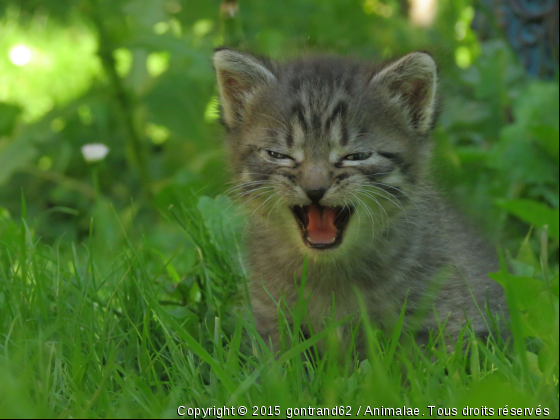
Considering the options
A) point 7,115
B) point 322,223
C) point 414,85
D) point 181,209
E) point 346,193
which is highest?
point 414,85

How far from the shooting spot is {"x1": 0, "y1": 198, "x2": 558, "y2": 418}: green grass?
7.23ft

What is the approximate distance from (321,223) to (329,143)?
0.37 meters

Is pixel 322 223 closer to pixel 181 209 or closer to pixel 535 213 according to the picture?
pixel 535 213

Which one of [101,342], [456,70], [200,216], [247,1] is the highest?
[247,1]

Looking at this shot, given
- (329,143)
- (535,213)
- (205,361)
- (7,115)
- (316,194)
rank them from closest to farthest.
Answer: 1. (535,213)
2. (205,361)
3. (316,194)
4. (329,143)
5. (7,115)

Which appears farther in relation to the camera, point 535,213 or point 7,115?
point 7,115

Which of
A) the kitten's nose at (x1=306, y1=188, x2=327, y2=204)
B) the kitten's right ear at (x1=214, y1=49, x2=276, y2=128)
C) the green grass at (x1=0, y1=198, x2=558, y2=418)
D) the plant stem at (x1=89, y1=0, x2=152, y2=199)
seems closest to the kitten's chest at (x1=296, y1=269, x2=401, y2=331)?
the green grass at (x1=0, y1=198, x2=558, y2=418)

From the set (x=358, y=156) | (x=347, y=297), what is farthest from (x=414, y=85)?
(x=347, y=297)

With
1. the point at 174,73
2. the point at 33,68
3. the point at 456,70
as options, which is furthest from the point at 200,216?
the point at 33,68

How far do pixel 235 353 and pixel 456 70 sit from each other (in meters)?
4.34

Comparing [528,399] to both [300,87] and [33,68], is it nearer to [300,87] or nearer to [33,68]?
[300,87]

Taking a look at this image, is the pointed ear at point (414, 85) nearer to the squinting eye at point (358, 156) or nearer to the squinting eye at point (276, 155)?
the squinting eye at point (358, 156)

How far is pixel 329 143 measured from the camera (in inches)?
124

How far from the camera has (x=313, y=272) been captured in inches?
131
